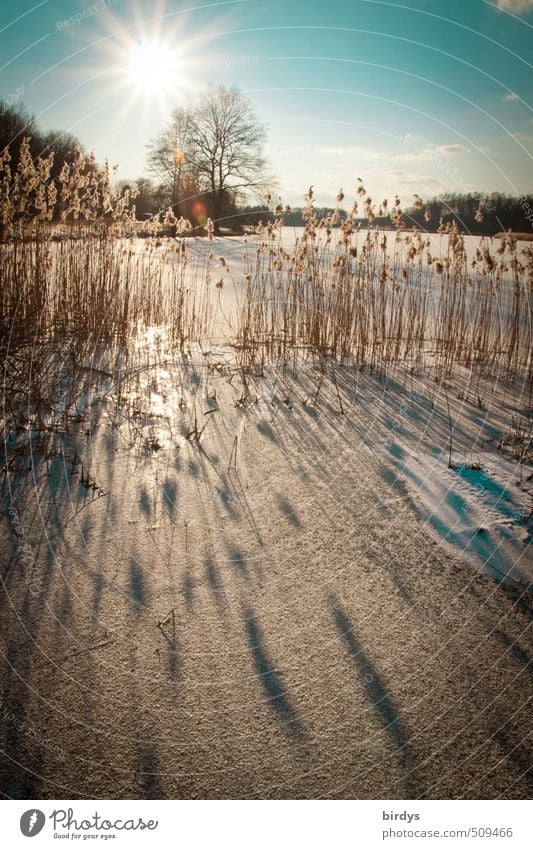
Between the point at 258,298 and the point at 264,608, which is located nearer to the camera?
the point at 264,608

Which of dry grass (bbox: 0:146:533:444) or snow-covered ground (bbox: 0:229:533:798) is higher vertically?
dry grass (bbox: 0:146:533:444)

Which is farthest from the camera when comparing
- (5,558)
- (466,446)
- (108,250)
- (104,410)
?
(108,250)

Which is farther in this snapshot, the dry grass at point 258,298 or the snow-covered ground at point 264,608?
the dry grass at point 258,298

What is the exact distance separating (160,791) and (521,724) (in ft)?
2.75

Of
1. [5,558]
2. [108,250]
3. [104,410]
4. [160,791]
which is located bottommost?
[160,791]

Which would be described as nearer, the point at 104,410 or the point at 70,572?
the point at 70,572

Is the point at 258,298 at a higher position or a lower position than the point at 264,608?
higher

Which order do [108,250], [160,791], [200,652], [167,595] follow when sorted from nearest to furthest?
1. [160,791]
2. [200,652]
3. [167,595]
4. [108,250]

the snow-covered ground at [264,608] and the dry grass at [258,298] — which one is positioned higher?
the dry grass at [258,298]

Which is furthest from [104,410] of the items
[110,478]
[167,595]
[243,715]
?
[243,715]

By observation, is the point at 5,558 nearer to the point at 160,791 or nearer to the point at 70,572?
the point at 70,572

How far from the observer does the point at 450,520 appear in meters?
2.24

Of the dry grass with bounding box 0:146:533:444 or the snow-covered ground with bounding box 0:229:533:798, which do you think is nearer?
the snow-covered ground with bounding box 0:229:533:798

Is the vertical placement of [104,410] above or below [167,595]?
above
